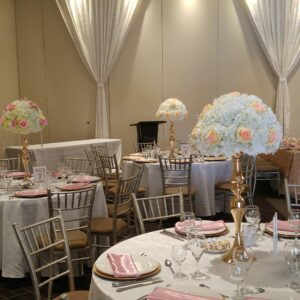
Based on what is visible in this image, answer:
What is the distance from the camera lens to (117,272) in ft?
6.34

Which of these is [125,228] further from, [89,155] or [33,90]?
[33,90]

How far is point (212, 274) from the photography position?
199 centimetres

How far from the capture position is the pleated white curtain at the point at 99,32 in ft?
28.5

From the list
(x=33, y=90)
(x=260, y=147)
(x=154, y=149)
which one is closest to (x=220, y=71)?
(x=154, y=149)

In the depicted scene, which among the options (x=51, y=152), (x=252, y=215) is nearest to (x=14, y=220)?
(x=252, y=215)

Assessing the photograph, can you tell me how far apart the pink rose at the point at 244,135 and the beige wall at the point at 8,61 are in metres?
7.14

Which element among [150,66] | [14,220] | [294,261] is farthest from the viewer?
[150,66]

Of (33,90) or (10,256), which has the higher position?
(33,90)

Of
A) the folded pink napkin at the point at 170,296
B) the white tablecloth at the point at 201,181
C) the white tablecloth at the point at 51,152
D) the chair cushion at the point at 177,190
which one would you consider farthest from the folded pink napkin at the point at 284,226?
the white tablecloth at the point at 51,152

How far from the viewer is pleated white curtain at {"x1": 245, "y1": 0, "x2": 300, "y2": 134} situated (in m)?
8.60

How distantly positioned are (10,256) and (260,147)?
8.89 feet

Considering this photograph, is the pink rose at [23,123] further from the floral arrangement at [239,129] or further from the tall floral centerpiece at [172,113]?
the floral arrangement at [239,129]

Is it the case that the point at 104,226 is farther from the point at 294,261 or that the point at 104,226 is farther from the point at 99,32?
the point at 99,32

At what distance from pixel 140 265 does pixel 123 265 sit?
0.08 meters
